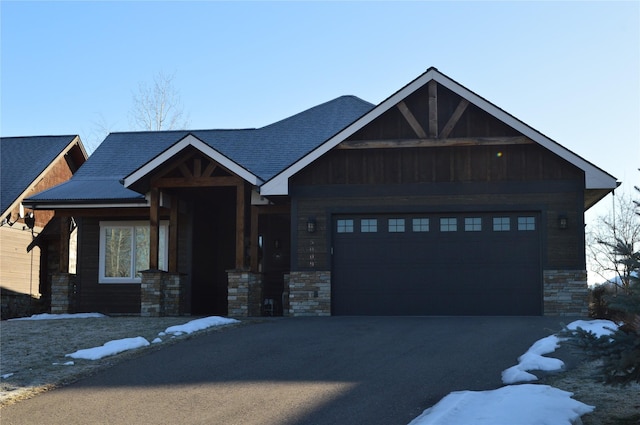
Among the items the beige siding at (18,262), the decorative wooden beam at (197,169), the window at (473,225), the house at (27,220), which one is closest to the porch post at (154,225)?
the decorative wooden beam at (197,169)

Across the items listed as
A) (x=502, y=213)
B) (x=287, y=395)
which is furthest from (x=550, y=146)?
(x=287, y=395)

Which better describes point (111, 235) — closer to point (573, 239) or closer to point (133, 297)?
point (133, 297)

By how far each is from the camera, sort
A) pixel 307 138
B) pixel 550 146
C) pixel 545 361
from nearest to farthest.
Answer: pixel 545 361 < pixel 550 146 < pixel 307 138

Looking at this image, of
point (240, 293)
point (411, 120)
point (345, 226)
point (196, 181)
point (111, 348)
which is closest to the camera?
point (111, 348)

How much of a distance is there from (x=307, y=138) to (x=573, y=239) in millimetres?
8706

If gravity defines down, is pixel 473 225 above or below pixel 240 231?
above

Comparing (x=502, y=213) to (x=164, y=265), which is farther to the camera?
(x=164, y=265)

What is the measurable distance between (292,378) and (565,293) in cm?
919

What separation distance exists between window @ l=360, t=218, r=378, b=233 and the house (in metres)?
11.6

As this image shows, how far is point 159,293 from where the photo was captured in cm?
1795

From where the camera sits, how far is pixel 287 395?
8547 mm

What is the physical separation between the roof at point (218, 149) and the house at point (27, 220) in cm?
292

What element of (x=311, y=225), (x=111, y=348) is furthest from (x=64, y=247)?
(x=111, y=348)

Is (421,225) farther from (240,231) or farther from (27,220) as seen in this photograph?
(27,220)
